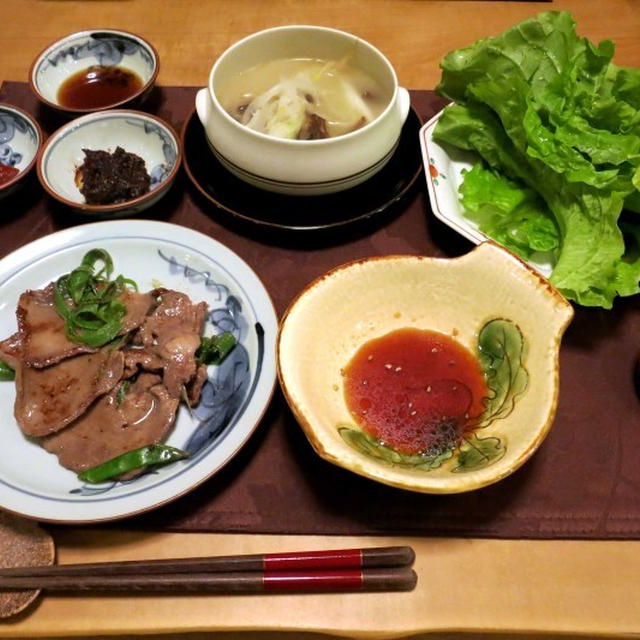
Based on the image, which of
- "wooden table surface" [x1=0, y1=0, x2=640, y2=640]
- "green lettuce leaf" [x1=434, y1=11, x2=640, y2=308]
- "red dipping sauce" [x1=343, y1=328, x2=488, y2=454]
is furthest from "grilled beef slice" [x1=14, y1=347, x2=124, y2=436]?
"green lettuce leaf" [x1=434, y1=11, x2=640, y2=308]

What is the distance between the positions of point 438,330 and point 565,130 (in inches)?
27.2

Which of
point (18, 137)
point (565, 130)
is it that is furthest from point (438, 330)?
point (18, 137)

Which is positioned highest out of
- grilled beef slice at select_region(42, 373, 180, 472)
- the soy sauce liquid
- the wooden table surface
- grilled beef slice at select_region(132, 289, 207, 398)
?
the soy sauce liquid

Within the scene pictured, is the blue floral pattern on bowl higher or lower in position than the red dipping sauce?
higher

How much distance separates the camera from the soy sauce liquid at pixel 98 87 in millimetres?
2137

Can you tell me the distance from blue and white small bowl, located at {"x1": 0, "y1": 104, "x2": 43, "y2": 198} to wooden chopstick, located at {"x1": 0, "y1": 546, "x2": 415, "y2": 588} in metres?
1.33

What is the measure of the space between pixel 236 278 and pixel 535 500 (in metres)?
0.93

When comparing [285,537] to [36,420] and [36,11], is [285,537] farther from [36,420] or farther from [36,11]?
[36,11]

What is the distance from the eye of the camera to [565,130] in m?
1.63

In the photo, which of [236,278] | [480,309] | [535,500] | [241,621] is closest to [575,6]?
[480,309]

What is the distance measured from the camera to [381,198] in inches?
→ 69.0

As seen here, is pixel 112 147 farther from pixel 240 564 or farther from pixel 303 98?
pixel 240 564

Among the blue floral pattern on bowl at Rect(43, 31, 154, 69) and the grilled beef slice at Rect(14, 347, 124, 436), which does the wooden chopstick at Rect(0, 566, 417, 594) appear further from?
the blue floral pattern on bowl at Rect(43, 31, 154, 69)

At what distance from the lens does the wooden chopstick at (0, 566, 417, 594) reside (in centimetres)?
118
